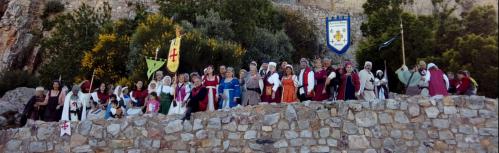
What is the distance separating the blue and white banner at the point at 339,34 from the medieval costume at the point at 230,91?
2.41 m

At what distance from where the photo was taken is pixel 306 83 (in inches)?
475

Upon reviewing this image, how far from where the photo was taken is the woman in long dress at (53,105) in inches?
537

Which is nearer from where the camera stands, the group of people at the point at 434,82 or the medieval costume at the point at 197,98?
the group of people at the point at 434,82

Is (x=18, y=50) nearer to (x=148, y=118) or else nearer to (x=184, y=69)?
(x=184, y=69)

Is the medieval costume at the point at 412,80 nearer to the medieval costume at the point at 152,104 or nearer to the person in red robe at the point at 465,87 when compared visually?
the person in red robe at the point at 465,87

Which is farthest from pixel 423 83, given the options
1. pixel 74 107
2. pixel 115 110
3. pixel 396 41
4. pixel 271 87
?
pixel 396 41

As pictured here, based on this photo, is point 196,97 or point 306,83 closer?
point 306,83

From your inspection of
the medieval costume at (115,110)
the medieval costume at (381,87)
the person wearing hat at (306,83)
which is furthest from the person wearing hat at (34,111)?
A: the medieval costume at (381,87)

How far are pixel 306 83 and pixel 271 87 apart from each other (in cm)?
67

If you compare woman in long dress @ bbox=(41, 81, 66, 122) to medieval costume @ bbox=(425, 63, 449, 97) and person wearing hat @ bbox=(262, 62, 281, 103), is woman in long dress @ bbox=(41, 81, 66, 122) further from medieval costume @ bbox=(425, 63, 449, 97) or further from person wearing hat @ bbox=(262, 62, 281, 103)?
medieval costume @ bbox=(425, 63, 449, 97)

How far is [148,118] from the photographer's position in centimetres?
1229

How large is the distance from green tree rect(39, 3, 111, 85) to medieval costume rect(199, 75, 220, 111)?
1217 cm

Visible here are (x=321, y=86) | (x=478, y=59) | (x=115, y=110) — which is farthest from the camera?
(x=478, y=59)

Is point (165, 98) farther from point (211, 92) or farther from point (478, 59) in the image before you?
point (478, 59)
